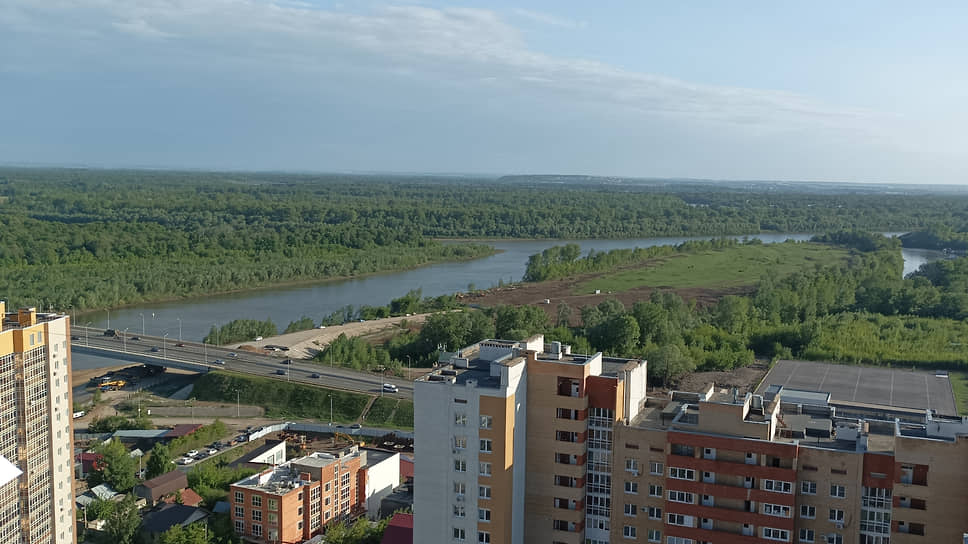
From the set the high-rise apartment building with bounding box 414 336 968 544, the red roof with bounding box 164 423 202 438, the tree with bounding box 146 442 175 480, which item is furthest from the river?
the high-rise apartment building with bounding box 414 336 968 544

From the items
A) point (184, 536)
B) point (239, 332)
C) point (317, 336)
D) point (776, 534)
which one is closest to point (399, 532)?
point (184, 536)

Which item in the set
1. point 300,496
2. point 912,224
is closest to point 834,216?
point 912,224

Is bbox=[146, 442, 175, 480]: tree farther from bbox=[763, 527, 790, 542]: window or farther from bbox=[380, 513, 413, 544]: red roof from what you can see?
bbox=[763, 527, 790, 542]: window

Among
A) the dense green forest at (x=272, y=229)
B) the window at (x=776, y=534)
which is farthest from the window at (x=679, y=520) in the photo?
the dense green forest at (x=272, y=229)

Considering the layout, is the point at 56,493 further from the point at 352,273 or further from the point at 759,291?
the point at 352,273

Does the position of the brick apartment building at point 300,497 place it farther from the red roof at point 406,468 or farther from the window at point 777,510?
the window at point 777,510

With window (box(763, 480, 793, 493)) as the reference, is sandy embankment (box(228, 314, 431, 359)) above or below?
below

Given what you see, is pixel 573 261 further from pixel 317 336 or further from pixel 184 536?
pixel 184 536
